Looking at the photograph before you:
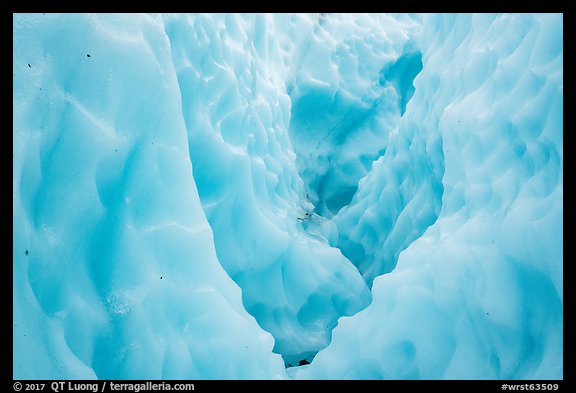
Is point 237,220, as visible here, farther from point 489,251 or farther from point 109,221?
point 489,251

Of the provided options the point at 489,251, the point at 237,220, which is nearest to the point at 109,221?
the point at 237,220

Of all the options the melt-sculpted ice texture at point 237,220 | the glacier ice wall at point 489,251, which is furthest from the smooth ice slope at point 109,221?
the glacier ice wall at point 489,251

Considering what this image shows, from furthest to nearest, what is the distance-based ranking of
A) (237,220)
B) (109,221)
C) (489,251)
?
(237,220) → (489,251) → (109,221)

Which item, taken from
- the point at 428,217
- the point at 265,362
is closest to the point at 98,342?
the point at 265,362

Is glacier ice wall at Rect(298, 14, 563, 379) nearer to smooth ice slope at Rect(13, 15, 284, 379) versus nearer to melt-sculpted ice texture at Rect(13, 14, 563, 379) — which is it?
melt-sculpted ice texture at Rect(13, 14, 563, 379)

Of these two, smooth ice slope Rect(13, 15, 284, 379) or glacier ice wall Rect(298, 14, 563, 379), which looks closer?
smooth ice slope Rect(13, 15, 284, 379)

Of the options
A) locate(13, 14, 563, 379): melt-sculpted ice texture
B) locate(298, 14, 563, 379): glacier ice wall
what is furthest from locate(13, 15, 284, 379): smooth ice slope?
locate(298, 14, 563, 379): glacier ice wall
